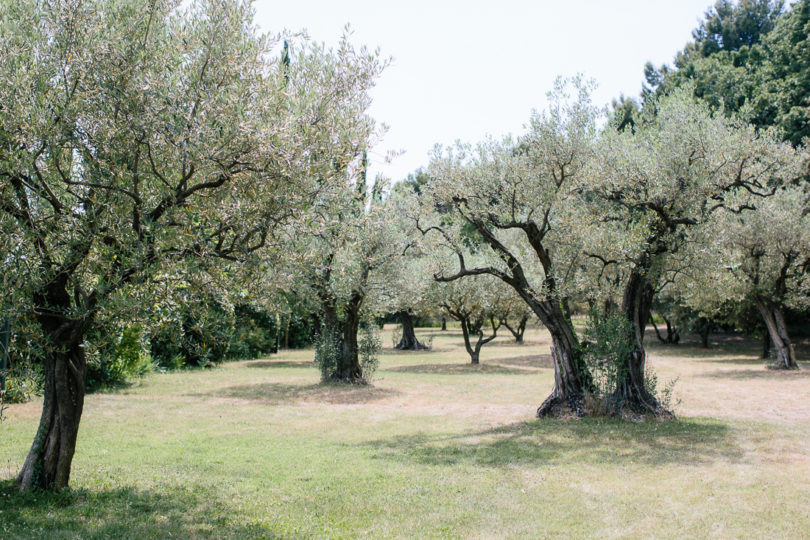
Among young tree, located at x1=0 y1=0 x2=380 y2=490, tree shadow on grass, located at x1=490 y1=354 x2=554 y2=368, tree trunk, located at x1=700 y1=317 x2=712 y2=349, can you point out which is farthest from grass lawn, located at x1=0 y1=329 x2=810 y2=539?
tree trunk, located at x1=700 y1=317 x2=712 y2=349

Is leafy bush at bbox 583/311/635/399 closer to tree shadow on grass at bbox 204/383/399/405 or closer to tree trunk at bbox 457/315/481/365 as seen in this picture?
tree shadow on grass at bbox 204/383/399/405

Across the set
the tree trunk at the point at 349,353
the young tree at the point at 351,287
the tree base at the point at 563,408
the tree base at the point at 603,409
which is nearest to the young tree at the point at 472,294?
the young tree at the point at 351,287

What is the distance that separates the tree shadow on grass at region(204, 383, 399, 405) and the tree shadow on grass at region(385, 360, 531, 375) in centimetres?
634

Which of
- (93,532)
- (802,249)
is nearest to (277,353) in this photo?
(802,249)

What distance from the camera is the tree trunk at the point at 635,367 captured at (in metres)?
12.7

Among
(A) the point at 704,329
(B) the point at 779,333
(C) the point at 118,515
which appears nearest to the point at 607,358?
(C) the point at 118,515

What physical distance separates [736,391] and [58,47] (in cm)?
1997

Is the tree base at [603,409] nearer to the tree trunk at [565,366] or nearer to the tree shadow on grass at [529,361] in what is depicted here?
the tree trunk at [565,366]

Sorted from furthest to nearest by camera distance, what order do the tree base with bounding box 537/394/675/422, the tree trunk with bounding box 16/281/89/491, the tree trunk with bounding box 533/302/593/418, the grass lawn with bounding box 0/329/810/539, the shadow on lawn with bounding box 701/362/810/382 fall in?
1. the shadow on lawn with bounding box 701/362/810/382
2. the tree trunk with bounding box 533/302/593/418
3. the tree base with bounding box 537/394/675/422
4. the tree trunk with bounding box 16/281/89/491
5. the grass lawn with bounding box 0/329/810/539

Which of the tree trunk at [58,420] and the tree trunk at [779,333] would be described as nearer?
the tree trunk at [58,420]

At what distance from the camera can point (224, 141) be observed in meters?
5.72

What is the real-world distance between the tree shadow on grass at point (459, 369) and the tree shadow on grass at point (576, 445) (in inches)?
465

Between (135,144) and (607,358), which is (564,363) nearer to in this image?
(607,358)

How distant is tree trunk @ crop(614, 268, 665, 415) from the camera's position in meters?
12.7
